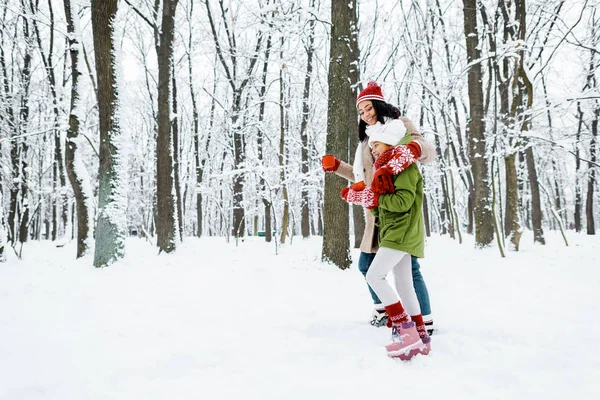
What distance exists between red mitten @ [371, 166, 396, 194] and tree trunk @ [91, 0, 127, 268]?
5.43 metres

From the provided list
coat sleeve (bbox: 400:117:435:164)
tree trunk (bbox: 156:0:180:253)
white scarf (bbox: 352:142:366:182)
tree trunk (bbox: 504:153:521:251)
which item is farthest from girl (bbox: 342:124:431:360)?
tree trunk (bbox: 504:153:521:251)

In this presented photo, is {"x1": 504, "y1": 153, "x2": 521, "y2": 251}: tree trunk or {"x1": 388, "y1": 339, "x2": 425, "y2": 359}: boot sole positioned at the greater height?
{"x1": 504, "y1": 153, "x2": 521, "y2": 251}: tree trunk

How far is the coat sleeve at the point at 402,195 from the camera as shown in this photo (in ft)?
8.11

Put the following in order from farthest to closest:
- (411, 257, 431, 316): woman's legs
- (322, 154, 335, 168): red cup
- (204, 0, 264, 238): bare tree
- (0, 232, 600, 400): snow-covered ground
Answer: (204, 0, 264, 238): bare tree < (322, 154, 335, 168): red cup < (411, 257, 431, 316): woman's legs < (0, 232, 600, 400): snow-covered ground

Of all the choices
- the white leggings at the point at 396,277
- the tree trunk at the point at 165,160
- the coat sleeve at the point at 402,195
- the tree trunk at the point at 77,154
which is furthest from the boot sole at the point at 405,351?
the tree trunk at the point at 77,154

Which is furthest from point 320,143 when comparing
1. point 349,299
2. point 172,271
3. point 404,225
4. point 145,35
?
point 404,225

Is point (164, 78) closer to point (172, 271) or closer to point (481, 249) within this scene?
point (172, 271)

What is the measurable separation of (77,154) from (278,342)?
7.99 metres

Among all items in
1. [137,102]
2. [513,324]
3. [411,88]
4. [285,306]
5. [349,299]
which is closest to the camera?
[513,324]

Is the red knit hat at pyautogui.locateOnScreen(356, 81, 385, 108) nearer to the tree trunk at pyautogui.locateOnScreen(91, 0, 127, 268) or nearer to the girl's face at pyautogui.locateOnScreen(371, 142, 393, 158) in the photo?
the girl's face at pyautogui.locateOnScreen(371, 142, 393, 158)

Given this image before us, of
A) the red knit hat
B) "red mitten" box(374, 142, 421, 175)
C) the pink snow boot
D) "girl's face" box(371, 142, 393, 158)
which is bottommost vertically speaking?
the pink snow boot

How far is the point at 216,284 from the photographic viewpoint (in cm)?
520

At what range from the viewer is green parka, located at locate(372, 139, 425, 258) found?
248 centimetres

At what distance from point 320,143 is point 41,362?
68.2ft
